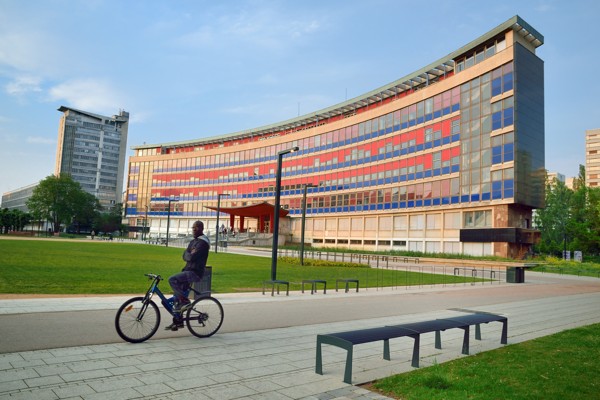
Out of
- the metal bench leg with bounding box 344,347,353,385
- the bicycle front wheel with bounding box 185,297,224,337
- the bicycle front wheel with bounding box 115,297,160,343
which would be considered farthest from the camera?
the bicycle front wheel with bounding box 185,297,224,337

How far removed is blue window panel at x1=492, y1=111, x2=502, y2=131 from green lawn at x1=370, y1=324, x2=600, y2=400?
4545 centimetres

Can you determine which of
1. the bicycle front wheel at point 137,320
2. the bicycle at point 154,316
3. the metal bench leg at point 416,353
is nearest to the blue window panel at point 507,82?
the metal bench leg at point 416,353

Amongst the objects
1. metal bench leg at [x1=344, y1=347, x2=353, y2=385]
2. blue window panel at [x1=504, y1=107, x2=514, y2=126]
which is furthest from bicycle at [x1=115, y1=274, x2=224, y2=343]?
blue window panel at [x1=504, y1=107, x2=514, y2=126]

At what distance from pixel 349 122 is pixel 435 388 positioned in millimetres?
68199

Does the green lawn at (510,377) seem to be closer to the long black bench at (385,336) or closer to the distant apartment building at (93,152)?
the long black bench at (385,336)

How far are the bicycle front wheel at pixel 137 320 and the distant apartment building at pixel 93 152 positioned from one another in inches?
7295

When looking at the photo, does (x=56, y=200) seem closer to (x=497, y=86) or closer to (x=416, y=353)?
(x=497, y=86)

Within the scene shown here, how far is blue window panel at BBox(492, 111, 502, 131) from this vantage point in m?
49.3

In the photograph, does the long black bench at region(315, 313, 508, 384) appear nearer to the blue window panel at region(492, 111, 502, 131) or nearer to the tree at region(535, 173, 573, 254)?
the blue window panel at region(492, 111, 502, 131)

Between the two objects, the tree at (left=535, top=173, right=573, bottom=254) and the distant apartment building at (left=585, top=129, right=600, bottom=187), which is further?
the distant apartment building at (left=585, top=129, right=600, bottom=187)

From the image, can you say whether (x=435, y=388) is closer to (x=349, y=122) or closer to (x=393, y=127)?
(x=393, y=127)

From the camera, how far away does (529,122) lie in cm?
4950

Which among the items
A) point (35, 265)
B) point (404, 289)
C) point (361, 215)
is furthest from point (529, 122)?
point (35, 265)

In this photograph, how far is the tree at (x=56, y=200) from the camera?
106m
